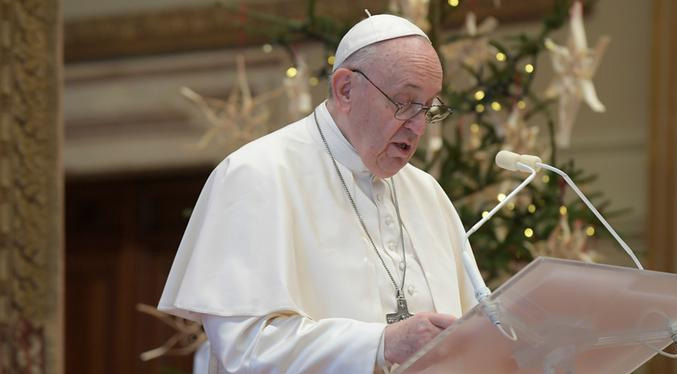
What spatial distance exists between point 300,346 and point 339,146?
0.65 m

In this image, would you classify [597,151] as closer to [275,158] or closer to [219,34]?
[219,34]

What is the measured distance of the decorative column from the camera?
22.3ft

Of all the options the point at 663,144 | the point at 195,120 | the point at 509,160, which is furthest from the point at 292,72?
the point at 509,160

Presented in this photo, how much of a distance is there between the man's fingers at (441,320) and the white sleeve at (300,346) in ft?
0.59

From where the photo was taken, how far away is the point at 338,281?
320 centimetres

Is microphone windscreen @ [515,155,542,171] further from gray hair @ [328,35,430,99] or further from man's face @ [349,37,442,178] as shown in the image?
gray hair @ [328,35,430,99]

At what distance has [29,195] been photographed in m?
4.89

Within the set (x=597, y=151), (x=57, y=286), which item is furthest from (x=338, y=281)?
(x=597, y=151)

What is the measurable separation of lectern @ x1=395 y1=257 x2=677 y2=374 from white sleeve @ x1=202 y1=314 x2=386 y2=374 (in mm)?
251

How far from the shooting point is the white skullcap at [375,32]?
3.29 metres

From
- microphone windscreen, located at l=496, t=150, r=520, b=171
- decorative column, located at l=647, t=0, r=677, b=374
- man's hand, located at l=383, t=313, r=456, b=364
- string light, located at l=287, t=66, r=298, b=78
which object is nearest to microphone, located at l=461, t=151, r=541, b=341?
microphone windscreen, located at l=496, t=150, r=520, b=171

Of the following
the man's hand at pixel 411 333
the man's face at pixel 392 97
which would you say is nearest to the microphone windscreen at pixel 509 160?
the man's face at pixel 392 97

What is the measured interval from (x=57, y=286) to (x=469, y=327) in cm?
260

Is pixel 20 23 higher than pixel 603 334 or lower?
higher
